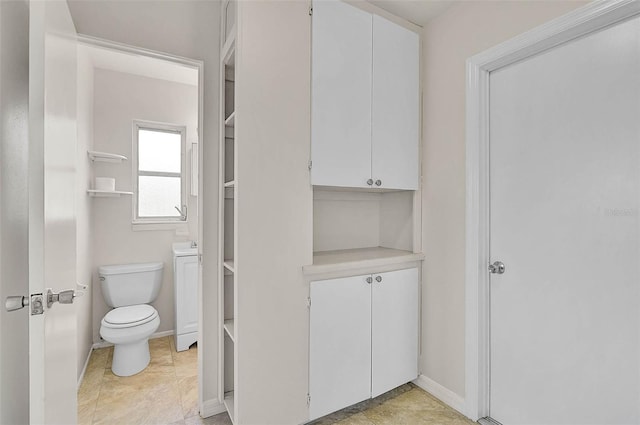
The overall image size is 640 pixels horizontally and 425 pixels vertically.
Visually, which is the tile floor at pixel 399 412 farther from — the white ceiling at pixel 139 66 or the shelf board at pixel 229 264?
the white ceiling at pixel 139 66

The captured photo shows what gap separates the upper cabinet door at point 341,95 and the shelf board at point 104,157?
2036 mm

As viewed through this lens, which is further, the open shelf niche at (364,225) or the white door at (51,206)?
the open shelf niche at (364,225)

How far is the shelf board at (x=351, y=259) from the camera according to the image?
170 centimetres

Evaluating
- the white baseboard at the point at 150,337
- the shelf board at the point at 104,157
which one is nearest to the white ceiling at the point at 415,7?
the shelf board at the point at 104,157

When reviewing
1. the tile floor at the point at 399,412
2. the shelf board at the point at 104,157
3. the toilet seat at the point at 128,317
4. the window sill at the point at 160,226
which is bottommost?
the tile floor at the point at 399,412

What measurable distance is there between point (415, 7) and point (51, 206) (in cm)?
220

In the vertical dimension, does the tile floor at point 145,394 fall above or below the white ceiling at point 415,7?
below

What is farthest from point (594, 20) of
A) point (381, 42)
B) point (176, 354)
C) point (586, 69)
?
point (176, 354)

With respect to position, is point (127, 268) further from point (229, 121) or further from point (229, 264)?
point (229, 121)

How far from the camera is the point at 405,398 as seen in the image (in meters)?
2.04

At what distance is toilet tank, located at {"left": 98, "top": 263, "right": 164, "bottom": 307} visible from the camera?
2625 millimetres

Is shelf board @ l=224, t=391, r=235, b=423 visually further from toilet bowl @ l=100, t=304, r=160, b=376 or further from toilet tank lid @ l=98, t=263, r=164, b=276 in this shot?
toilet tank lid @ l=98, t=263, r=164, b=276

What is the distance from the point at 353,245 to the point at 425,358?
0.93 meters

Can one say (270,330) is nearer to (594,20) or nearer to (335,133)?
(335,133)
